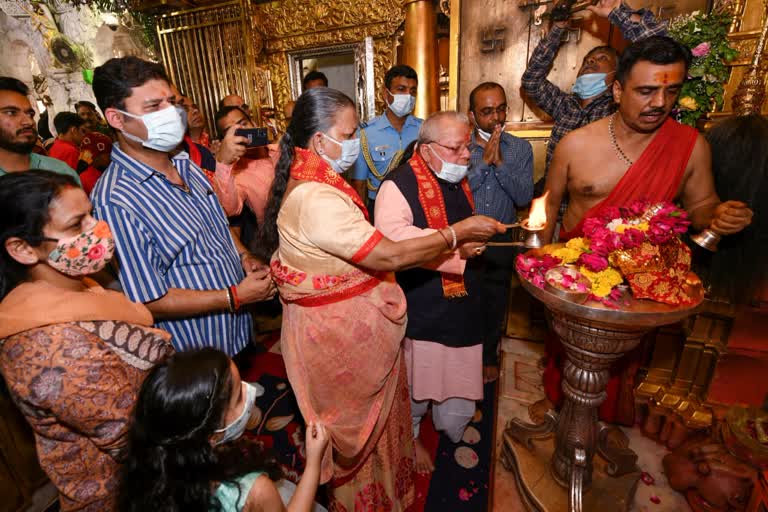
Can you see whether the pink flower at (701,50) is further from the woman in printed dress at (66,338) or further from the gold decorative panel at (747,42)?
the woman in printed dress at (66,338)

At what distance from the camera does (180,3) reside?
231 inches

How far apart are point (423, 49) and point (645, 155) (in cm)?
316

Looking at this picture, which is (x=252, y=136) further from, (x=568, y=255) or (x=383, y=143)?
(x=568, y=255)

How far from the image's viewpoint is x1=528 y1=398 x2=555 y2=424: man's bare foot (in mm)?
2961

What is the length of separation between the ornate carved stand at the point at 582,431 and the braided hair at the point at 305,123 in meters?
1.26

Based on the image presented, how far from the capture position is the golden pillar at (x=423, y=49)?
4465 millimetres

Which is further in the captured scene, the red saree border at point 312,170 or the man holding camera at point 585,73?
the man holding camera at point 585,73

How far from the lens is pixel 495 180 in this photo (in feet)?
10.1

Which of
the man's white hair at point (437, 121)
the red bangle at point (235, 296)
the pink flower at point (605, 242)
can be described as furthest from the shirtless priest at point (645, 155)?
the red bangle at point (235, 296)

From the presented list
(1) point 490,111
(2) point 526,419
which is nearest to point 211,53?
(1) point 490,111

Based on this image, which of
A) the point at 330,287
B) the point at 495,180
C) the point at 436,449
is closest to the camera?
the point at 330,287

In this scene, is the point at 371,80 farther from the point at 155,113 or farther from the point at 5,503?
the point at 5,503

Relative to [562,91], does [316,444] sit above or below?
below

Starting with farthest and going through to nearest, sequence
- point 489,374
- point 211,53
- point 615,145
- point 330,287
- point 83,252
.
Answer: point 211,53 < point 489,374 < point 615,145 < point 330,287 < point 83,252
